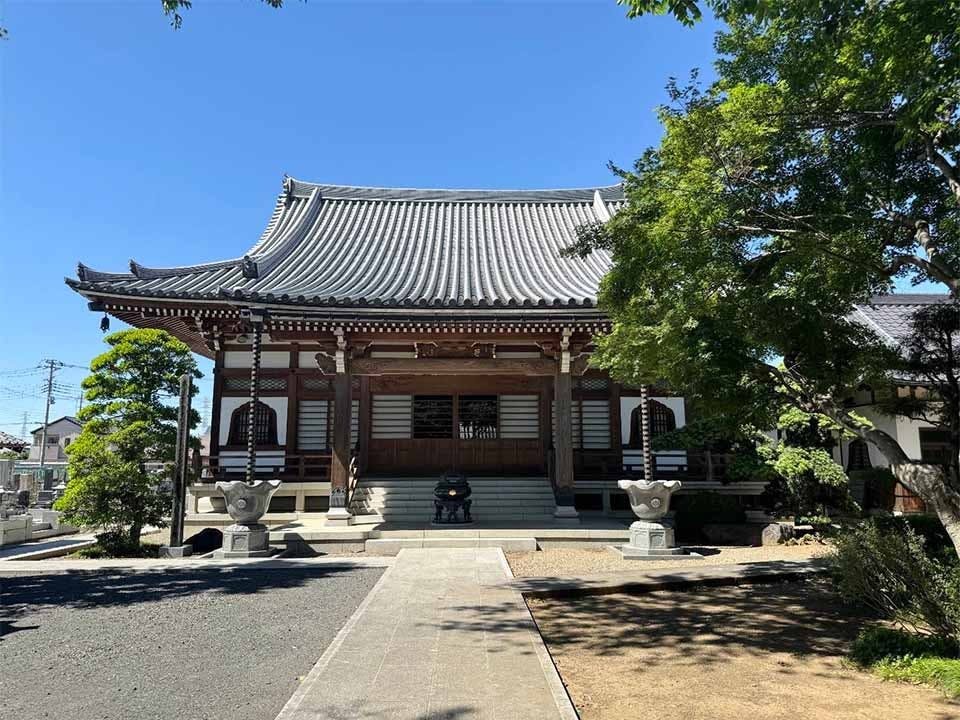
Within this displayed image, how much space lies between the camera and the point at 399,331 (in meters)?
12.1

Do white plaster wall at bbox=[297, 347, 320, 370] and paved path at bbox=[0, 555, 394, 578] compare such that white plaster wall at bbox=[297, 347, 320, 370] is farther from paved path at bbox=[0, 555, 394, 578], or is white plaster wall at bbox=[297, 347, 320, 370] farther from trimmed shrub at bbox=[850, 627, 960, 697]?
trimmed shrub at bbox=[850, 627, 960, 697]

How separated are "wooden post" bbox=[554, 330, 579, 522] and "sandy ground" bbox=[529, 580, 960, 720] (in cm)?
503

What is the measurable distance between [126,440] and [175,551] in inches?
91.7

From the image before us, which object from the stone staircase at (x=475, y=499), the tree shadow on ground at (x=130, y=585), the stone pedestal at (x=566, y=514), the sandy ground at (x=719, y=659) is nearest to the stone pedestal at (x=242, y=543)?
the tree shadow on ground at (x=130, y=585)

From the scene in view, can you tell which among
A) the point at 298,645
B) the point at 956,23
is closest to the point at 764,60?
the point at 956,23

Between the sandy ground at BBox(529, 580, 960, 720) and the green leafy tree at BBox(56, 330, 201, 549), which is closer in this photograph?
the sandy ground at BBox(529, 580, 960, 720)

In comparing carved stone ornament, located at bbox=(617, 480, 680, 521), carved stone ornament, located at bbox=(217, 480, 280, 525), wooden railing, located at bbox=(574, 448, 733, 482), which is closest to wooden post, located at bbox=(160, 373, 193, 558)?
carved stone ornament, located at bbox=(217, 480, 280, 525)

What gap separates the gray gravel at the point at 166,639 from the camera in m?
4.00

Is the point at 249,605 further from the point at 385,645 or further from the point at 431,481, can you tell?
the point at 431,481

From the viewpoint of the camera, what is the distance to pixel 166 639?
17.8ft

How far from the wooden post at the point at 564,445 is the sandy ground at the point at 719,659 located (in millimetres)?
5027

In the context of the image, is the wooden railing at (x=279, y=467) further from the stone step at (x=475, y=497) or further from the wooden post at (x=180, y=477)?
the wooden post at (x=180, y=477)

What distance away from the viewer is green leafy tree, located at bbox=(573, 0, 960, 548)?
15.2ft

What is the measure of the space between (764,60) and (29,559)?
45.0 feet
